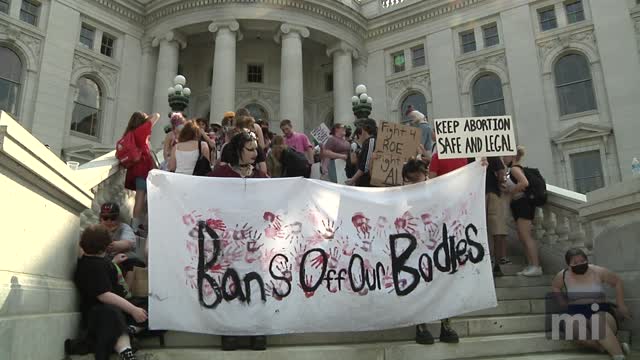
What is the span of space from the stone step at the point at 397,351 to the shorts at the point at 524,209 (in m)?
2.34

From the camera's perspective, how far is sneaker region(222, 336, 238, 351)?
172 inches

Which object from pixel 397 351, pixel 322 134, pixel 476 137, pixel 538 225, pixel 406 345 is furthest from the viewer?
pixel 322 134

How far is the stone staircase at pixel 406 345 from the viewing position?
14.1 feet

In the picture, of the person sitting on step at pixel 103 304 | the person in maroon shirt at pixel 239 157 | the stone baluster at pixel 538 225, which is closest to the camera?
the person sitting on step at pixel 103 304

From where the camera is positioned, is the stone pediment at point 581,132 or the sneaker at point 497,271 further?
the stone pediment at point 581,132

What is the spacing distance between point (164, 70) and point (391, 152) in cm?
2331

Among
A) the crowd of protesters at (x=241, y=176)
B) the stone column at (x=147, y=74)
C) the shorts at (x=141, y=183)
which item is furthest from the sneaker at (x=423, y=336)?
the stone column at (x=147, y=74)

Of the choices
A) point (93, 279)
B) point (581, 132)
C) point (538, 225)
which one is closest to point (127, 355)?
point (93, 279)

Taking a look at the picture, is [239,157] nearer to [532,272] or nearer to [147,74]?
[532,272]

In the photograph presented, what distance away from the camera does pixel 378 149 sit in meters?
6.89

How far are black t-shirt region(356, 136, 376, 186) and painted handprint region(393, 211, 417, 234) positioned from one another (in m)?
2.19

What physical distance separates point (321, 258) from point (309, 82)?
95.7ft

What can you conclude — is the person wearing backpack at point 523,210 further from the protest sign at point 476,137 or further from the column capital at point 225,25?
the column capital at point 225,25

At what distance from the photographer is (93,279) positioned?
166 inches
